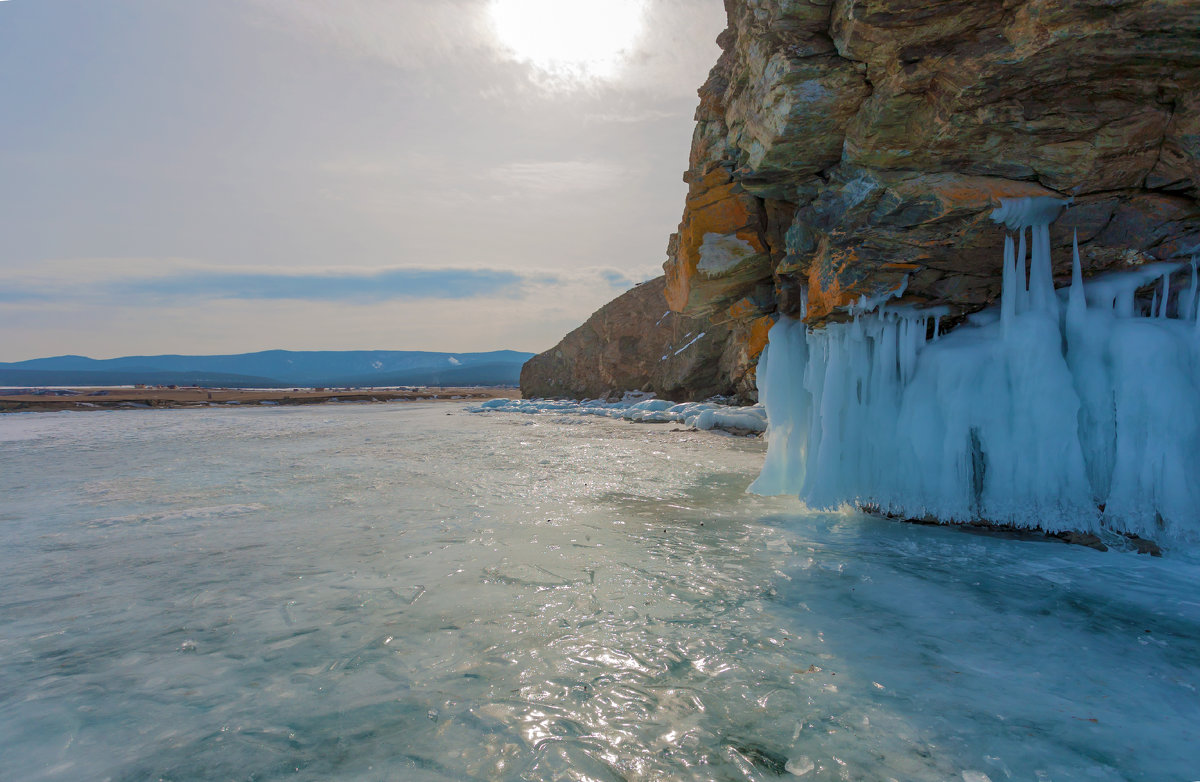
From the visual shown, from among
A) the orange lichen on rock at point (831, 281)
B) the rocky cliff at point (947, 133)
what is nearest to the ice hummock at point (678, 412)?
the orange lichen on rock at point (831, 281)

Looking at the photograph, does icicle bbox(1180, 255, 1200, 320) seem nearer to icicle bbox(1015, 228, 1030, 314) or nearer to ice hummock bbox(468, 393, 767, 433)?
icicle bbox(1015, 228, 1030, 314)

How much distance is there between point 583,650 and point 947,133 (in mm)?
6171

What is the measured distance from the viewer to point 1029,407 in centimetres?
647

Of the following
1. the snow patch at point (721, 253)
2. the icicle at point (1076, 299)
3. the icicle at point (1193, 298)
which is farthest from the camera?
the snow patch at point (721, 253)

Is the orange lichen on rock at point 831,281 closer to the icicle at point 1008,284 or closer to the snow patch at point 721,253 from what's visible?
the snow patch at point 721,253

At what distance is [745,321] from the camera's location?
10.9 m

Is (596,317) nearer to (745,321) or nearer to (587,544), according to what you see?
(745,321)

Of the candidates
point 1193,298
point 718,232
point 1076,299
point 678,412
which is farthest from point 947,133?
point 678,412

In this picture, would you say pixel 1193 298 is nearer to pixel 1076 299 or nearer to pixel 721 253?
pixel 1076 299

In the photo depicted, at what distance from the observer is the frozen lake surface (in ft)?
8.95

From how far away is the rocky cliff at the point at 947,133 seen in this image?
16.1ft

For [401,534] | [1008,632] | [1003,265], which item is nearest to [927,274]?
[1003,265]

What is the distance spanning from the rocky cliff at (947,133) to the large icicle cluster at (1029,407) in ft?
1.41

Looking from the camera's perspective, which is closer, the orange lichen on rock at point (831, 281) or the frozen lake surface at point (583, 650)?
the frozen lake surface at point (583, 650)
